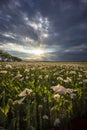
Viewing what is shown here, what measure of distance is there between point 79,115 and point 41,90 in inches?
57.7

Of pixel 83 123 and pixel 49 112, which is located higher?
pixel 83 123

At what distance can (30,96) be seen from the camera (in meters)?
3.89

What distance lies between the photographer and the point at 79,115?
3.00 meters

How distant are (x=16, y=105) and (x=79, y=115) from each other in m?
1.08

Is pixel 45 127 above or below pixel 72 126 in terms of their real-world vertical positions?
below

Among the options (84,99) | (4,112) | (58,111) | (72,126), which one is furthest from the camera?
(84,99)

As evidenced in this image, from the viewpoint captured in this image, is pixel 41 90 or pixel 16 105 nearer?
pixel 16 105

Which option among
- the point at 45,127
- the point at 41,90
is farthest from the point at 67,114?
the point at 41,90

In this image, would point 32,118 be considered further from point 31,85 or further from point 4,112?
point 31,85

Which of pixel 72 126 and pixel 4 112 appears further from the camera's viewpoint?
pixel 4 112

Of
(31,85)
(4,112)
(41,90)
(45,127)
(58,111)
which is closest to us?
(45,127)

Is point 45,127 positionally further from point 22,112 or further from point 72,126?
point 72,126

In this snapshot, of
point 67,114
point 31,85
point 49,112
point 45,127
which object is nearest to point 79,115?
point 67,114

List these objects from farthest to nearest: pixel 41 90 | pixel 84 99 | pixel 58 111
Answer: pixel 41 90
pixel 84 99
pixel 58 111
